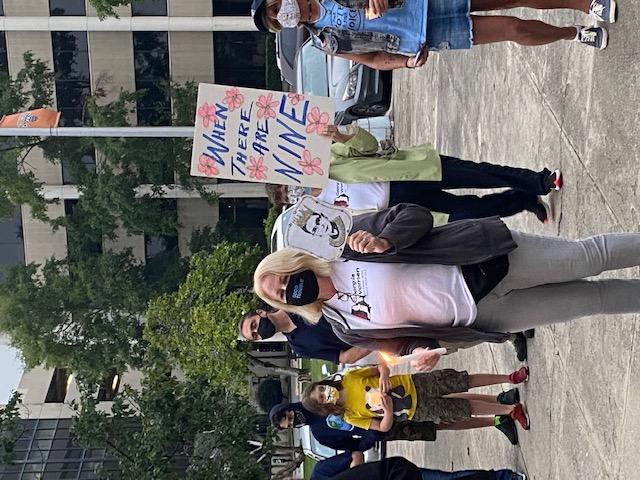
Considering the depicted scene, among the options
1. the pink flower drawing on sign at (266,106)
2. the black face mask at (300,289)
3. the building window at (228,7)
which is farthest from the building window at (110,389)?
the black face mask at (300,289)

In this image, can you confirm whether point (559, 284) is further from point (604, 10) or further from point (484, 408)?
point (484, 408)

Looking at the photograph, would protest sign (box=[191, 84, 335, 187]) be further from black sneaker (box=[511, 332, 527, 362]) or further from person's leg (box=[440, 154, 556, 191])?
black sneaker (box=[511, 332, 527, 362])

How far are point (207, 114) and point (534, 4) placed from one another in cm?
254

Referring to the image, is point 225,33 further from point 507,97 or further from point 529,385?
point 529,385

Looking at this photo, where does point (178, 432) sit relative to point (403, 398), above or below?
below

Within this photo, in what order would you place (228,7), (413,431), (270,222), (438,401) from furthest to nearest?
(228,7)
(270,222)
(413,431)
(438,401)

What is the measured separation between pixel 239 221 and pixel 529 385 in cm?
2463

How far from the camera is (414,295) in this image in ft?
13.6

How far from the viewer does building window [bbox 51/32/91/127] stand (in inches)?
1121

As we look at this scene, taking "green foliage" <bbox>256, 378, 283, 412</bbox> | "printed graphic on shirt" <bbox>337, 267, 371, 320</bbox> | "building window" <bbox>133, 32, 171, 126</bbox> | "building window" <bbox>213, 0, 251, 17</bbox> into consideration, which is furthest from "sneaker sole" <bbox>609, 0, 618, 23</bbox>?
"green foliage" <bbox>256, 378, 283, 412</bbox>

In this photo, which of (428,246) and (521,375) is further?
(521,375)

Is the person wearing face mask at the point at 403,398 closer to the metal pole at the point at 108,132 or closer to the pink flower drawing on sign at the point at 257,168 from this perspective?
the pink flower drawing on sign at the point at 257,168

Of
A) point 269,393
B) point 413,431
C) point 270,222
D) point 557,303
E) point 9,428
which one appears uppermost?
point 557,303

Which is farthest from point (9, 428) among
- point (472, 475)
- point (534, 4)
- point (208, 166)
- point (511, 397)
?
point (534, 4)
